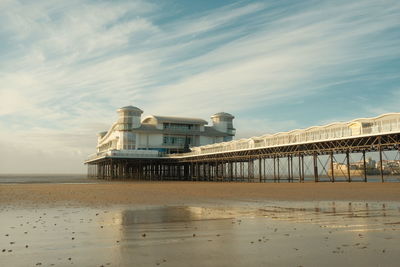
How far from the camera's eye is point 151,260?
5.89 meters

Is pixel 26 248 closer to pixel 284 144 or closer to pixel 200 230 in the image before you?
pixel 200 230

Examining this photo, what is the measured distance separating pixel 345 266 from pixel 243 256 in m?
1.55

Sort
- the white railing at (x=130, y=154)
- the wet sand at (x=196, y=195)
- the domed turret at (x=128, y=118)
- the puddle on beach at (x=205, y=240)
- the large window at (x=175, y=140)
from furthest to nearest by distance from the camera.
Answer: the large window at (x=175, y=140) < the domed turret at (x=128, y=118) < the white railing at (x=130, y=154) < the wet sand at (x=196, y=195) < the puddle on beach at (x=205, y=240)

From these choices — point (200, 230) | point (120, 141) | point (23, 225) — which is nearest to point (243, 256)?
point (200, 230)

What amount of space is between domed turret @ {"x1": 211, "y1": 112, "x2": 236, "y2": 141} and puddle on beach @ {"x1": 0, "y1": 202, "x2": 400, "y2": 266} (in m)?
81.7

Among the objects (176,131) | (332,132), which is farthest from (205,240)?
(176,131)

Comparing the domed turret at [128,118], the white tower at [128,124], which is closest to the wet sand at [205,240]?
the white tower at [128,124]

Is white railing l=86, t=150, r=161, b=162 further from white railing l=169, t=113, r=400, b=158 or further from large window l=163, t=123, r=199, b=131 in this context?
white railing l=169, t=113, r=400, b=158

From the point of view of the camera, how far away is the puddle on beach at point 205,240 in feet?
19.4

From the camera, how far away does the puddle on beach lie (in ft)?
19.4

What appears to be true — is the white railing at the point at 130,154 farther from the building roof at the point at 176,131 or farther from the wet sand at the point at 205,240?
the wet sand at the point at 205,240

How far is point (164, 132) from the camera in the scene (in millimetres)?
85250

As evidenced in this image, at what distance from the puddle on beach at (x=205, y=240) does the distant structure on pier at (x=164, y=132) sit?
65.5 meters

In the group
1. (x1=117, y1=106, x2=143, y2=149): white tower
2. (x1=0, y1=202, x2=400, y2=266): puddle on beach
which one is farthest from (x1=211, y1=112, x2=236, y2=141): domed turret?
(x1=0, y1=202, x2=400, y2=266): puddle on beach
